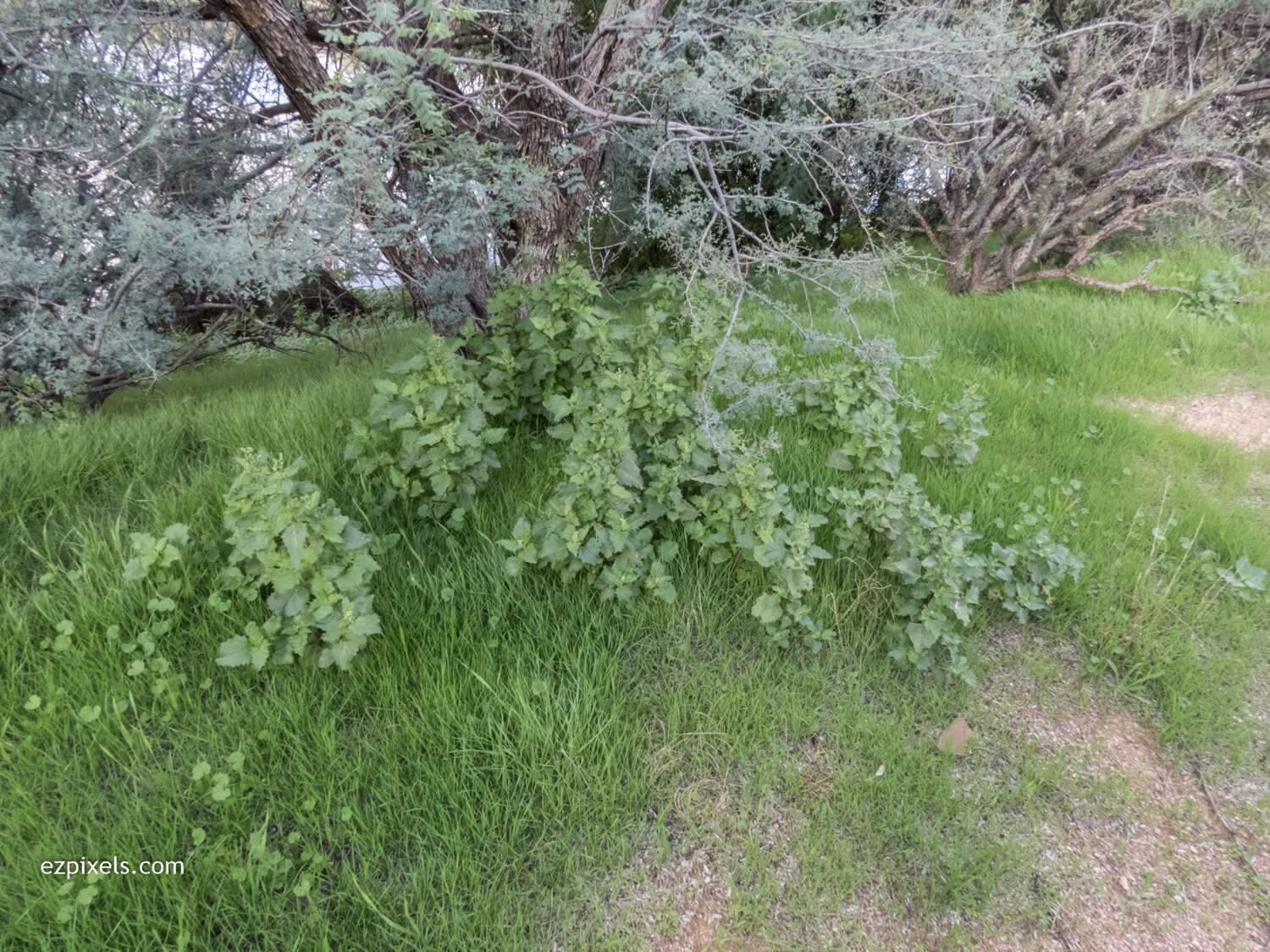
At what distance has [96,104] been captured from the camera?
3996mm

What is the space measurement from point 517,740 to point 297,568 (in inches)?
38.2

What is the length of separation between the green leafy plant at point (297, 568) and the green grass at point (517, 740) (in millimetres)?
172

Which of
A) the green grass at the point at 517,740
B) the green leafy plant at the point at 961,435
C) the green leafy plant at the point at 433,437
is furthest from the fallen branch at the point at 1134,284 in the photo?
the green leafy plant at the point at 433,437

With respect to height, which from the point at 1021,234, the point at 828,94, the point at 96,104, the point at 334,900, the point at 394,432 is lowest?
the point at 334,900

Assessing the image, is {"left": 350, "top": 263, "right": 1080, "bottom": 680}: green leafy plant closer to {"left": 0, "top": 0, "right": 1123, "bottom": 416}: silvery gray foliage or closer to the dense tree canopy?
{"left": 0, "top": 0, "right": 1123, "bottom": 416}: silvery gray foliage

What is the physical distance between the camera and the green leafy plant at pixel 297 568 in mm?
2189

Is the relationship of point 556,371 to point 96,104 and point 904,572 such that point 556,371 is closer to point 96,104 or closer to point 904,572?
point 904,572

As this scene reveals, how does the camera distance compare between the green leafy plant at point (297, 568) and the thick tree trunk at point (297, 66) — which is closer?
the green leafy plant at point (297, 568)

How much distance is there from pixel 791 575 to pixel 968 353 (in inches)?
139

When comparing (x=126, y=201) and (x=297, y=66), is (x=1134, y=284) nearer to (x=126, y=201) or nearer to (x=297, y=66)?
(x=297, y=66)

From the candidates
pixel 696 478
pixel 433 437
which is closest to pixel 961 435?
pixel 696 478

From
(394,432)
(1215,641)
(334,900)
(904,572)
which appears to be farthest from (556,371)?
(1215,641)

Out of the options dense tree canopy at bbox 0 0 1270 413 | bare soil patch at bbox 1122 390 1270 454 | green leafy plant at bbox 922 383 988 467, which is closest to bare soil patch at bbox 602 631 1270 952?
green leafy plant at bbox 922 383 988 467

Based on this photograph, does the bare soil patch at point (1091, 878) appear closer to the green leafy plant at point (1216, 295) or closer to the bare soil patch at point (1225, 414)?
the bare soil patch at point (1225, 414)
